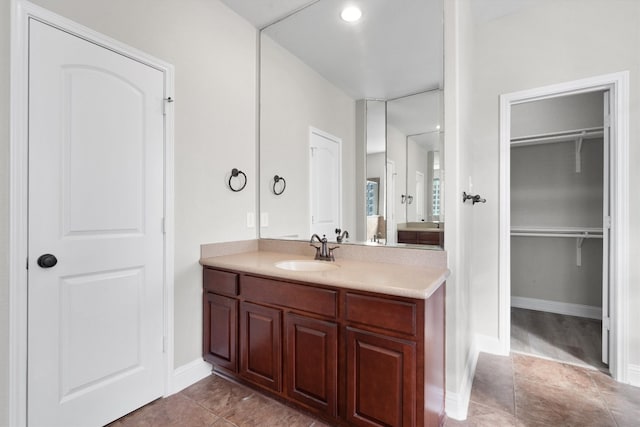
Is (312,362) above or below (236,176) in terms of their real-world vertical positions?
below

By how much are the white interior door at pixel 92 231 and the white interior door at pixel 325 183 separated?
110 cm

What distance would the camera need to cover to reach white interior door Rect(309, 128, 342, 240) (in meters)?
2.38

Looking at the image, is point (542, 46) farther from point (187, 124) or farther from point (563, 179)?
point (187, 124)

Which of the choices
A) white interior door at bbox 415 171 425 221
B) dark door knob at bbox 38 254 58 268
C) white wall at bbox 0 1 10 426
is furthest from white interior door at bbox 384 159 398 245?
white wall at bbox 0 1 10 426

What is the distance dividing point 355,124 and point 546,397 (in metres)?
2.20

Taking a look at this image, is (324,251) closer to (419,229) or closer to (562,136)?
(419,229)

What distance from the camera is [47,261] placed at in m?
1.50

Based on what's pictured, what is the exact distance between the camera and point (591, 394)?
202 centimetres

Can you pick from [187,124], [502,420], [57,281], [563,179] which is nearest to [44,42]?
[187,124]

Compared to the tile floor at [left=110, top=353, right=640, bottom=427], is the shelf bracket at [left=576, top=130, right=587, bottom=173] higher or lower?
higher

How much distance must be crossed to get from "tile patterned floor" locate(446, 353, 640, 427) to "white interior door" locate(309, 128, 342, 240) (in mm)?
1467

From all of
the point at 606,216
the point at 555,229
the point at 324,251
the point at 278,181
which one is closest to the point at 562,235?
the point at 555,229

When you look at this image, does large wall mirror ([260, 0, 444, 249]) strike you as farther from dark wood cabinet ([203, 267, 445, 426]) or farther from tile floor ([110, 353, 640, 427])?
tile floor ([110, 353, 640, 427])

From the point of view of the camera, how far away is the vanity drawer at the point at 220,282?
203 centimetres
